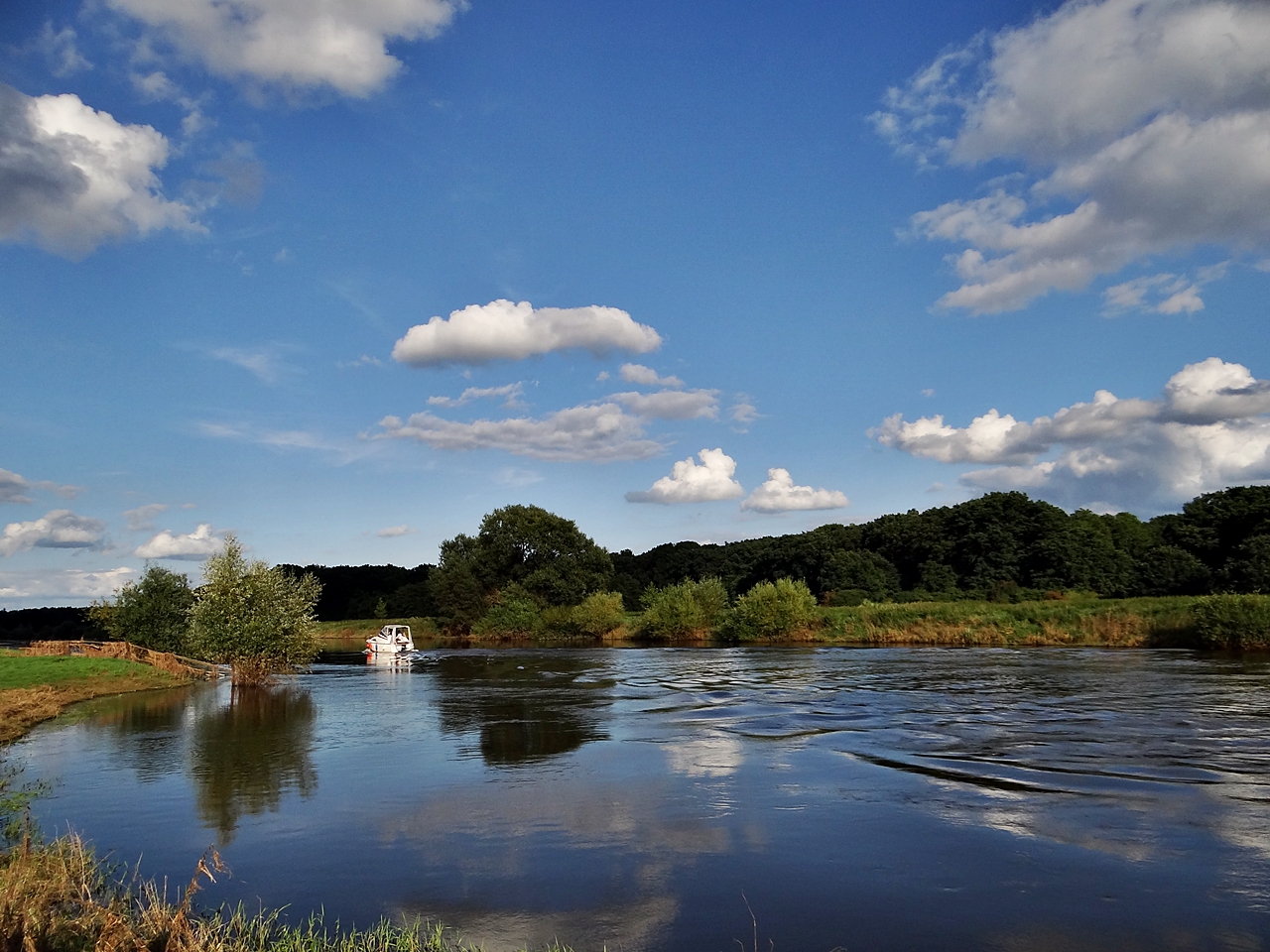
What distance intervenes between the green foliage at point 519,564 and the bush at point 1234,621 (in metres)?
61.4

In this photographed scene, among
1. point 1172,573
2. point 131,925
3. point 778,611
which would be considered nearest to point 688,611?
point 778,611

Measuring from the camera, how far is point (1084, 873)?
11469 millimetres

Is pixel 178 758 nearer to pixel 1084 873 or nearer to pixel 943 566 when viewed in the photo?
pixel 1084 873

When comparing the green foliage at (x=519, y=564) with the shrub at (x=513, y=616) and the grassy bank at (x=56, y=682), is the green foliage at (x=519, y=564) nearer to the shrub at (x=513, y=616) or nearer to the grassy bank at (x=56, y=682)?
the shrub at (x=513, y=616)

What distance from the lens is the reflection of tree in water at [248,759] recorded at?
16.6 m

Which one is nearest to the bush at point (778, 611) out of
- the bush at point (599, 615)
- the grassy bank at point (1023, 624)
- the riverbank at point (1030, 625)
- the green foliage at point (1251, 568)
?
the riverbank at point (1030, 625)

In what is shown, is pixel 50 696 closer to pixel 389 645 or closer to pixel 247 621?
pixel 247 621

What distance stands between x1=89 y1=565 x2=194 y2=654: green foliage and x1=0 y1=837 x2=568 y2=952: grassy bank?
147 feet

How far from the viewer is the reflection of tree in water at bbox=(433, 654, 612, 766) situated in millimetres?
23312

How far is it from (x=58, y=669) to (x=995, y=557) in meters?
86.9

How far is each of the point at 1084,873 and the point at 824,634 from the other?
56.9m

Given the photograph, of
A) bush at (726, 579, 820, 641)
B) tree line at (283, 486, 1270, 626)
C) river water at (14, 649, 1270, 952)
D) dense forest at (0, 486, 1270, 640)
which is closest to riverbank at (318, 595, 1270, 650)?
bush at (726, 579, 820, 641)

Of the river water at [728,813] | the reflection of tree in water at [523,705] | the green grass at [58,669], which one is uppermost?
the green grass at [58,669]

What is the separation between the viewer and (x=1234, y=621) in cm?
4466
